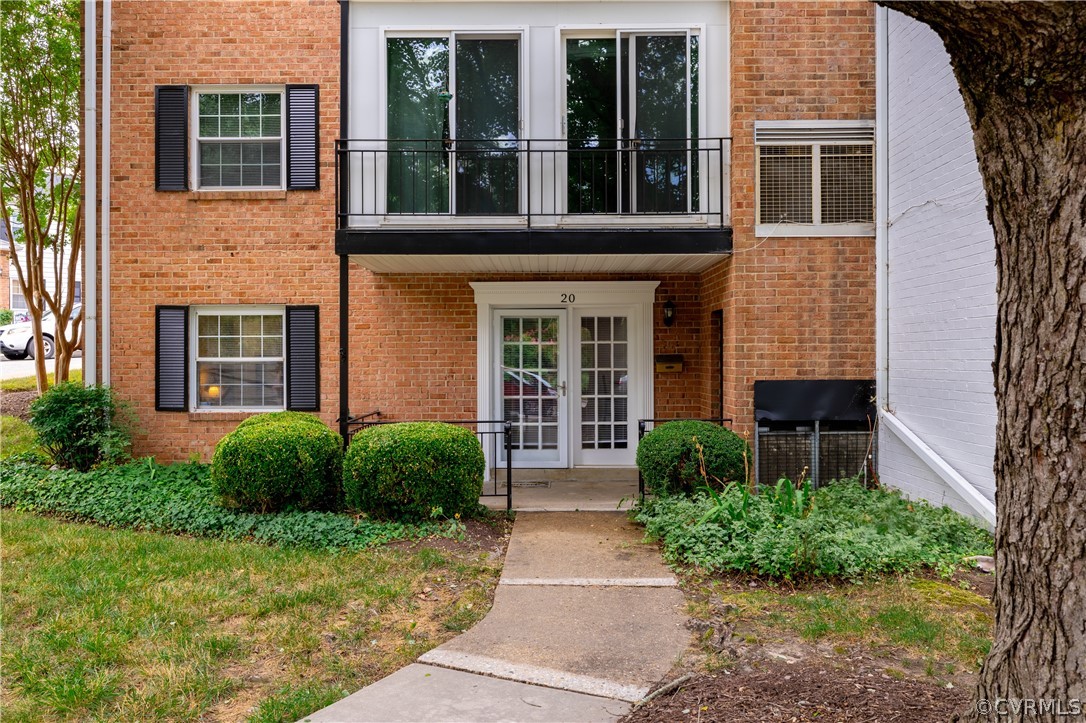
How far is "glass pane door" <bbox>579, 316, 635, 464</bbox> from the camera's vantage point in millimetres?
8844

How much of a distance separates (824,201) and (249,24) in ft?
22.7

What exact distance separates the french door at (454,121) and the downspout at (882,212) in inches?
151

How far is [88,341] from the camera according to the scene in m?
8.02

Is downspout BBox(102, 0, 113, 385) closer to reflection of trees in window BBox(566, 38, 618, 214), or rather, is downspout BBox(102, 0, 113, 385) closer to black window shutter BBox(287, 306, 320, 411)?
black window shutter BBox(287, 306, 320, 411)

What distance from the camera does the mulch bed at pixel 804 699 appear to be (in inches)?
110

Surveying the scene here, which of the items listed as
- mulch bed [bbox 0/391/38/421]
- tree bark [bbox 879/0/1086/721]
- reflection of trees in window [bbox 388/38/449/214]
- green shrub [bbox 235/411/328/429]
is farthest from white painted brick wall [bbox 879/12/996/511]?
mulch bed [bbox 0/391/38/421]

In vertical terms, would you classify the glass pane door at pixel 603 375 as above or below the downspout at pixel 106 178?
below

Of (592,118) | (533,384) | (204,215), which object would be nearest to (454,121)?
(592,118)

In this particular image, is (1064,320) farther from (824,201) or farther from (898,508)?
(824,201)

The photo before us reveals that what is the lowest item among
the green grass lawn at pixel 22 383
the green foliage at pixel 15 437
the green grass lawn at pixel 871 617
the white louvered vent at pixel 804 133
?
the green grass lawn at pixel 871 617

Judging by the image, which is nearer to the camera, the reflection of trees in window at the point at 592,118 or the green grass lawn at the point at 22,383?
the reflection of trees in window at the point at 592,118

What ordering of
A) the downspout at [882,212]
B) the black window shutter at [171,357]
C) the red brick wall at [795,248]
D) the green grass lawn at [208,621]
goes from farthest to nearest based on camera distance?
the black window shutter at [171,357]
the red brick wall at [795,248]
the downspout at [882,212]
the green grass lawn at [208,621]

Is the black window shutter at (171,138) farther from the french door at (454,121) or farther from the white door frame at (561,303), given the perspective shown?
the white door frame at (561,303)

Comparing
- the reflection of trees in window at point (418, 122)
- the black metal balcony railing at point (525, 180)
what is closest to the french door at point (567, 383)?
the black metal balcony railing at point (525, 180)
